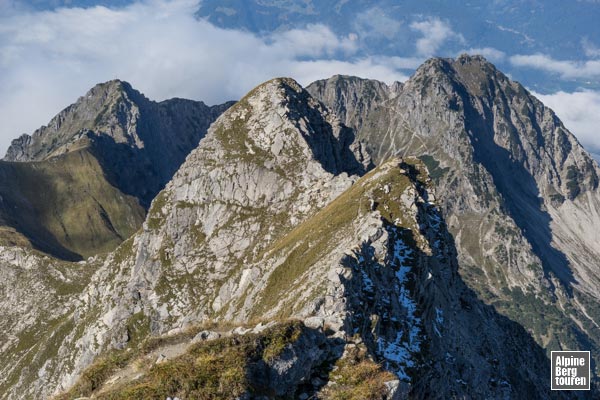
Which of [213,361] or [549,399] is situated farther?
[549,399]

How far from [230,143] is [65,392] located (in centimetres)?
12842

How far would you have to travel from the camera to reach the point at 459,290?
10856 cm

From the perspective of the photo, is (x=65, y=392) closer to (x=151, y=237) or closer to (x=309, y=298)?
(x=309, y=298)

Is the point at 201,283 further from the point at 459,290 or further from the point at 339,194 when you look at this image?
the point at 459,290

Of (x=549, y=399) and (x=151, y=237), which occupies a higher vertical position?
(x=151, y=237)

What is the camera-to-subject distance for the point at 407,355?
5356cm

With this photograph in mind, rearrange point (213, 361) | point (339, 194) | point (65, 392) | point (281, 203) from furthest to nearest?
point (281, 203)
point (339, 194)
point (65, 392)
point (213, 361)

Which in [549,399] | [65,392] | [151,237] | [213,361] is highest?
[151,237]

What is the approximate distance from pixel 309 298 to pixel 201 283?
80743 mm

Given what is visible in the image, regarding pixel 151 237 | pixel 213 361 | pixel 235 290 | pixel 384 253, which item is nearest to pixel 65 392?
pixel 213 361

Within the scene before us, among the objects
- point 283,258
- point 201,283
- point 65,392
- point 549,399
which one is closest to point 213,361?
point 65,392

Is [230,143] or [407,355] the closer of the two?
[407,355]

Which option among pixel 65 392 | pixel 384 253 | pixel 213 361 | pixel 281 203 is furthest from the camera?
pixel 281 203

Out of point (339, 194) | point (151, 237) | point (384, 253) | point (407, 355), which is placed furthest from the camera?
point (151, 237)
